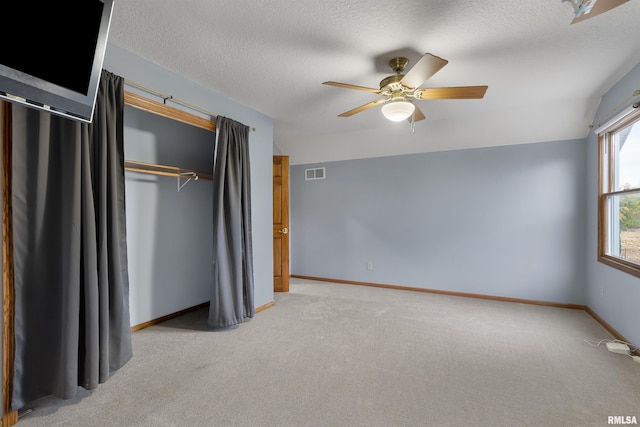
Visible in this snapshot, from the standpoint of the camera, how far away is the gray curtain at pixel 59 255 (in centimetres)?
176

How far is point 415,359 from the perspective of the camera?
2.48m

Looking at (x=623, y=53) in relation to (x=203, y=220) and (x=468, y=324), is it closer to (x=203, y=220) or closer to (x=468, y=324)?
(x=468, y=324)

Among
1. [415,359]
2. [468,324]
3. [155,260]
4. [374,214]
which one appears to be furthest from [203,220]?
[468,324]

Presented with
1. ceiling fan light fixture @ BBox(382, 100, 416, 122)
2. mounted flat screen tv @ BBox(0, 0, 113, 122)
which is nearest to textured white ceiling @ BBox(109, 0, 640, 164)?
ceiling fan light fixture @ BBox(382, 100, 416, 122)

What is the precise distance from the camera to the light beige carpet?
5.90 feet

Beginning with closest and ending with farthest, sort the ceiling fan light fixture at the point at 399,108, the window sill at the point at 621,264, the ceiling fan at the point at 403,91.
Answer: the ceiling fan at the point at 403,91, the ceiling fan light fixture at the point at 399,108, the window sill at the point at 621,264

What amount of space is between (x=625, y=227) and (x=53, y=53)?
467 cm

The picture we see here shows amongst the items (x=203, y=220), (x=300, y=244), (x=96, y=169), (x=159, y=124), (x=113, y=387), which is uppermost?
(x=159, y=124)

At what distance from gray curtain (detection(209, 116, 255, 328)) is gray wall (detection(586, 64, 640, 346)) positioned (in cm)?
363

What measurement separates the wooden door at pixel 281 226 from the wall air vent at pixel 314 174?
0.84 metres

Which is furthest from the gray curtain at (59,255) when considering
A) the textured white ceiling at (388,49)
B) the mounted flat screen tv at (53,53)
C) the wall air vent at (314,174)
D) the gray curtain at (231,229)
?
the wall air vent at (314,174)

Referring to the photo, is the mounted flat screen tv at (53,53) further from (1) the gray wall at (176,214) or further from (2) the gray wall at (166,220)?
(2) the gray wall at (166,220)

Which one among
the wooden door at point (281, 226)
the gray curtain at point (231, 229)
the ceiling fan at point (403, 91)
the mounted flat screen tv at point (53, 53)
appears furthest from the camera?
the wooden door at point (281, 226)

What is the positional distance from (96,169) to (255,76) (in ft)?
5.16
